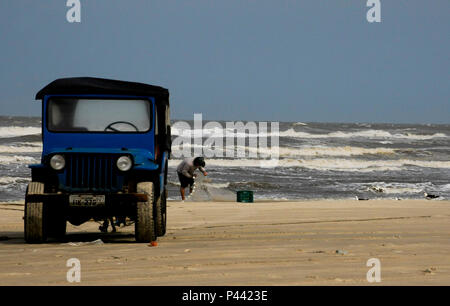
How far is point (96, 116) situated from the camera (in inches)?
378

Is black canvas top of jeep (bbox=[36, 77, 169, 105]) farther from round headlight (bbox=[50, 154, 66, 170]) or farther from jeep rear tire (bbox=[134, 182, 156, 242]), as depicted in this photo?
jeep rear tire (bbox=[134, 182, 156, 242])

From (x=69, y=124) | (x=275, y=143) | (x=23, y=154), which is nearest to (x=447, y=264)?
(x=69, y=124)

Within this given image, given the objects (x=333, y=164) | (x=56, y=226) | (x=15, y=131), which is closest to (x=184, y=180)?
(x=56, y=226)

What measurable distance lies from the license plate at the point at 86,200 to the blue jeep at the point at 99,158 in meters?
0.01

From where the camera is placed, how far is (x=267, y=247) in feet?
27.6

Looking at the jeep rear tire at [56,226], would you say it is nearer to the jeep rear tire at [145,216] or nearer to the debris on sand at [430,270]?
the jeep rear tire at [145,216]

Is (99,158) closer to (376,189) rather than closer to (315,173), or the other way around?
(376,189)

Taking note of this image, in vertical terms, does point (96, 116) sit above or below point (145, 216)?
above

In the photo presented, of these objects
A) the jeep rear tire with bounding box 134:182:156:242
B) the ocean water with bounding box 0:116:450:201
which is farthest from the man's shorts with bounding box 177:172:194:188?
the jeep rear tire with bounding box 134:182:156:242

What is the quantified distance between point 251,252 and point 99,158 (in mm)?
2256
